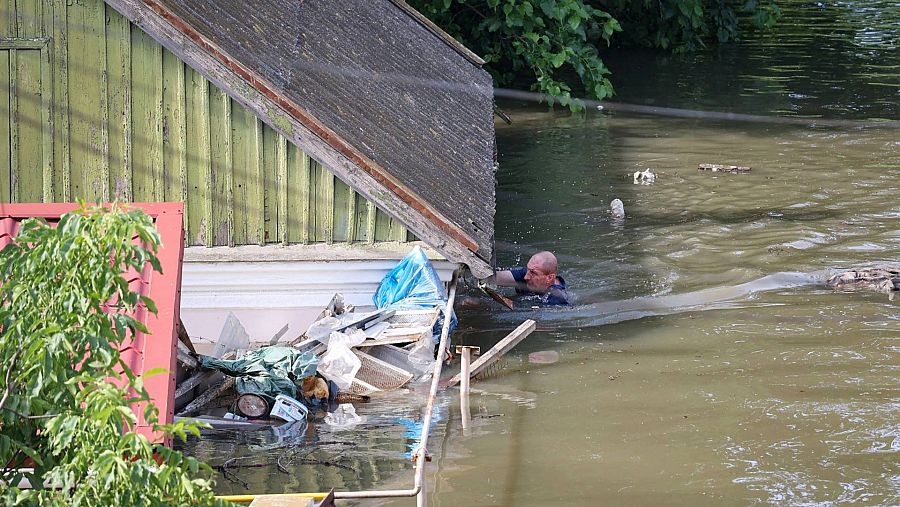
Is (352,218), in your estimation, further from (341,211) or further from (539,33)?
(539,33)

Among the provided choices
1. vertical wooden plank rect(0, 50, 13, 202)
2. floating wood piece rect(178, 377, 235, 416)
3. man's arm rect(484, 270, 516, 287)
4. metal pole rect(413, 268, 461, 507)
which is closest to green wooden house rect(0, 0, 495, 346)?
vertical wooden plank rect(0, 50, 13, 202)

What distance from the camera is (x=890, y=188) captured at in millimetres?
15398

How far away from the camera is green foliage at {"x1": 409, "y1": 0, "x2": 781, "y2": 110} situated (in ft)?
64.7

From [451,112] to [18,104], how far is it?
541 cm

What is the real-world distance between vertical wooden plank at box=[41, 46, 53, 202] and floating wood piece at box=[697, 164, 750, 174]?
1042 cm

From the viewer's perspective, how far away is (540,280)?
11.5 meters

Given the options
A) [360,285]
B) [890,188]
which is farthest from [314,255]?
[890,188]

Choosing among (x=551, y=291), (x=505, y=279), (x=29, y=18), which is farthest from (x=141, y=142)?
(x=551, y=291)

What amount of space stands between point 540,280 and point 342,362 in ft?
10.5

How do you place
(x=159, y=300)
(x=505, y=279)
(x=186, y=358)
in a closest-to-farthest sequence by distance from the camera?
(x=159, y=300) → (x=186, y=358) → (x=505, y=279)

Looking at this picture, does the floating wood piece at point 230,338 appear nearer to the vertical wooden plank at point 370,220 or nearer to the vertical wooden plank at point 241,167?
the vertical wooden plank at point 241,167

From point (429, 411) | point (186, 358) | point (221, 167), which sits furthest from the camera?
point (221, 167)

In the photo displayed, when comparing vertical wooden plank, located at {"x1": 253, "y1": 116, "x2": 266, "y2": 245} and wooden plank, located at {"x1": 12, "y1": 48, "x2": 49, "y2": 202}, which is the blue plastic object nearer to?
vertical wooden plank, located at {"x1": 253, "y1": 116, "x2": 266, "y2": 245}

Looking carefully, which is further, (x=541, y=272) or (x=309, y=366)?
(x=541, y=272)
